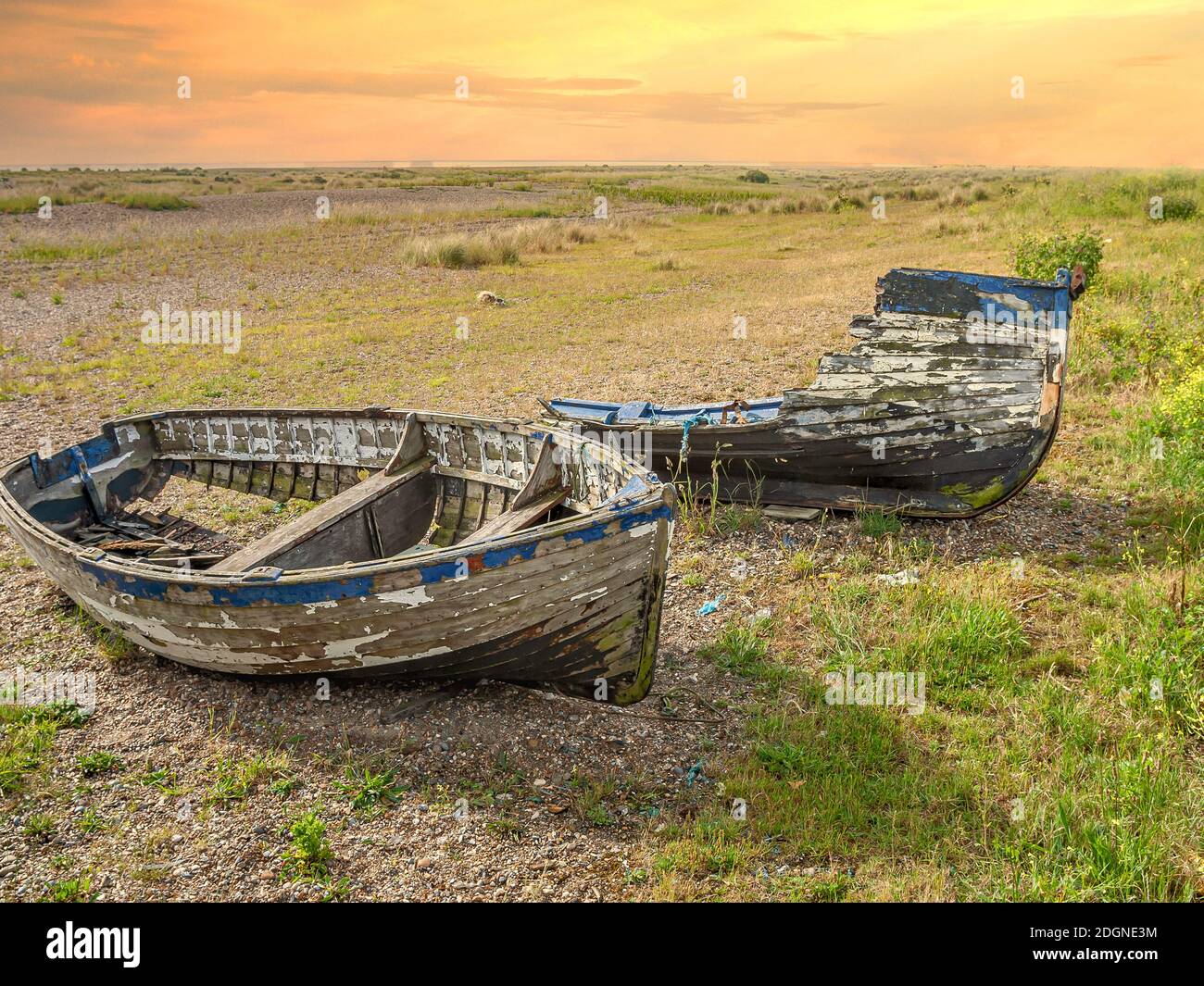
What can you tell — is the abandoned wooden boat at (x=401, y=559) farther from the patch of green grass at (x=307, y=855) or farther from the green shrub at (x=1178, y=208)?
the green shrub at (x=1178, y=208)

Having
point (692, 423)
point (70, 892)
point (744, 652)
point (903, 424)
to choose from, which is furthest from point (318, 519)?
point (903, 424)

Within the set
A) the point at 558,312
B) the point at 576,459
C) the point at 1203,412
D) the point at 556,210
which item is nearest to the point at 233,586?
the point at 576,459

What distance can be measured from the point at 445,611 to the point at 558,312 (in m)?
15.0

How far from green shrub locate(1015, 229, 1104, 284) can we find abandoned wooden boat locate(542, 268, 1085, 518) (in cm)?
574

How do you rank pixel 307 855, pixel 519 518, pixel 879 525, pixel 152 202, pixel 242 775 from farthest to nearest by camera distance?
pixel 152 202
pixel 879 525
pixel 519 518
pixel 242 775
pixel 307 855

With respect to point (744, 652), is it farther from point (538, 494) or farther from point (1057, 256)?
point (1057, 256)

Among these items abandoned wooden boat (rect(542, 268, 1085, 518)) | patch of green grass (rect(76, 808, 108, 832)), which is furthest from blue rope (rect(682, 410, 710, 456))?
patch of green grass (rect(76, 808, 108, 832))

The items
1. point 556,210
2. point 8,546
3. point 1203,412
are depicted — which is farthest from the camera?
point 556,210

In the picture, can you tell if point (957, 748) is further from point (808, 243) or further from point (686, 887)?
point (808, 243)

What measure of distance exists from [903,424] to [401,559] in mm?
4757

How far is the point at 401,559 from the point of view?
493 cm

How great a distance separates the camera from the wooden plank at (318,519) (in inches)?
236

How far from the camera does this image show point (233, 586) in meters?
5.14

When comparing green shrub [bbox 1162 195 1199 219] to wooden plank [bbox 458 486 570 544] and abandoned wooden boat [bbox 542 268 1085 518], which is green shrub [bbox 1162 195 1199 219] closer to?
abandoned wooden boat [bbox 542 268 1085 518]
